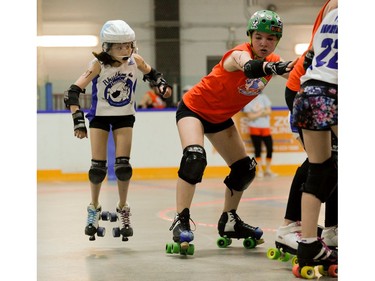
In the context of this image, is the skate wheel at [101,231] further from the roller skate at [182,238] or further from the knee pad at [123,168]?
the roller skate at [182,238]

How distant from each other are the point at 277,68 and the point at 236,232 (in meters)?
1.32

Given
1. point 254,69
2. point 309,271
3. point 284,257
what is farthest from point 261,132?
point 309,271

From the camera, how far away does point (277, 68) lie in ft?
12.9

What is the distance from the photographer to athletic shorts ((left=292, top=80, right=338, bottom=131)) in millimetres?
3447

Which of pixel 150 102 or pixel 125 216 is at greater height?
pixel 150 102

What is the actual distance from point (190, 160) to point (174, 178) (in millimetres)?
6805

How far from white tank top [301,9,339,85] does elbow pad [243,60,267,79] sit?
593mm

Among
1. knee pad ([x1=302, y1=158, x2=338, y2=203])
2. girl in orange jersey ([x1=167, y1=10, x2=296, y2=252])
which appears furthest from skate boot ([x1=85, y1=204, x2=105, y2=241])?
knee pad ([x1=302, y1=158, x2=338, y2=203])

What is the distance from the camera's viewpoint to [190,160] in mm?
4594

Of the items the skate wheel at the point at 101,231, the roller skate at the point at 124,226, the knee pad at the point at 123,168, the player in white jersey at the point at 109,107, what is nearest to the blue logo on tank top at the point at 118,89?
the player in white jersey at the point at 109,107

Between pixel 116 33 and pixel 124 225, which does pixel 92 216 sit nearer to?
pixel 124 225

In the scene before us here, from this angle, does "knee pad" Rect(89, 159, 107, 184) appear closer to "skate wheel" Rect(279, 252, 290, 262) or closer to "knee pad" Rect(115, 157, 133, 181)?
"knee pad" Rect(115, 157, 133, 181)

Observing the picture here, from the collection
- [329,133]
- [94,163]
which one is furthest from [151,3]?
[329,133]
